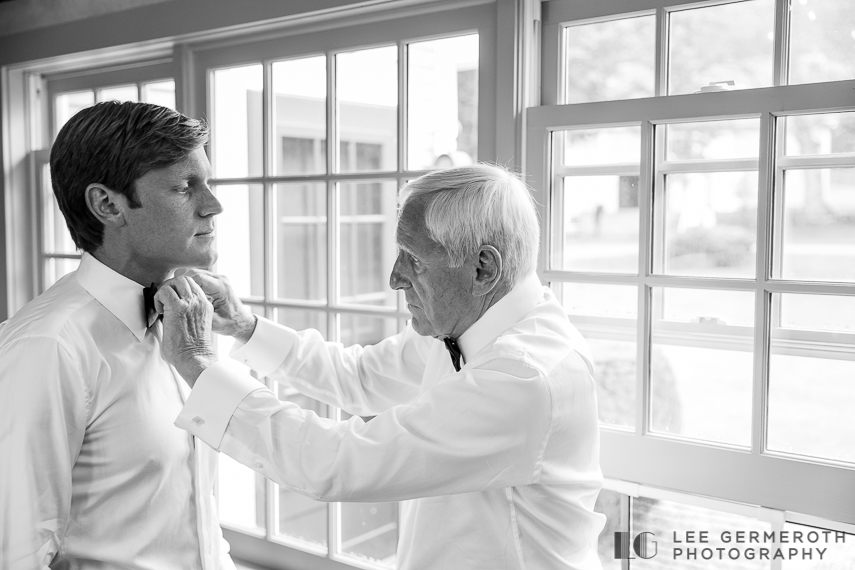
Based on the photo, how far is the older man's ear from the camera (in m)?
1.49

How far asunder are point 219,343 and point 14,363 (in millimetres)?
1545

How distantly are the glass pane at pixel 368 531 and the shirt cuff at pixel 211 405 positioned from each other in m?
1.49

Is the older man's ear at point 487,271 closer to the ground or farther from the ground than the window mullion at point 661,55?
closer to the ground

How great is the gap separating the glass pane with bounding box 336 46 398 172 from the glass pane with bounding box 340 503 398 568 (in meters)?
1.34

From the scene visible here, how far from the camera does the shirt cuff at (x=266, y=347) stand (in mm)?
1949

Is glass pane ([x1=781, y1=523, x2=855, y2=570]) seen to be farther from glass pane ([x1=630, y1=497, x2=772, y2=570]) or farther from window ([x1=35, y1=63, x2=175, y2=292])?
window ([x1=35, y1=63, x2=175, y2=292])

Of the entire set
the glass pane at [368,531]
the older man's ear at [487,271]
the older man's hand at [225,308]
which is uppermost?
the older man's ear at [487,271]

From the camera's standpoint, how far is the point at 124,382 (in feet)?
4.71

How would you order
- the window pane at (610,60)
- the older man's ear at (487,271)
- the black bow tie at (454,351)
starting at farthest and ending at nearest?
the window pane at (610,60) < the black bow tie at (454,351) < the older man's ear at (487,271)

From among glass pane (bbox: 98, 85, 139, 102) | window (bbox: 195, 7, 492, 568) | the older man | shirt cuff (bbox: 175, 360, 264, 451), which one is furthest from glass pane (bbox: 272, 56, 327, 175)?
shirt cuff (bbox: 175, 360, 264, 451)

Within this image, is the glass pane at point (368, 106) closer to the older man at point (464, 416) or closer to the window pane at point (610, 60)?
the window pane at point (610, 60)

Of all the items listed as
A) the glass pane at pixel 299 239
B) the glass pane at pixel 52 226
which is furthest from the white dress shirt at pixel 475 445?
the glass pane at pixel 52 226

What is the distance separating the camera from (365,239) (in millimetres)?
3385
